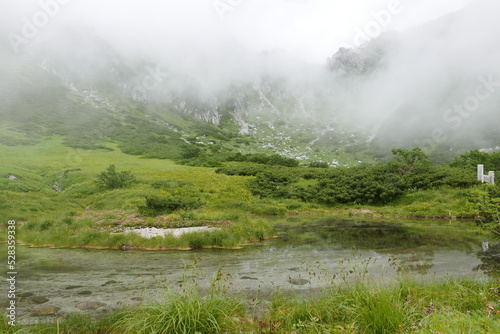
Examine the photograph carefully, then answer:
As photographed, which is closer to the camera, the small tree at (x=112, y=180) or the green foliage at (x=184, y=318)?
the green foliage at (x=184, y=318)

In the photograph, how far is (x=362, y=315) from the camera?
6164 mm

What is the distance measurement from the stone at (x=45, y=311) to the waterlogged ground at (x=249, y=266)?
0.21 feet

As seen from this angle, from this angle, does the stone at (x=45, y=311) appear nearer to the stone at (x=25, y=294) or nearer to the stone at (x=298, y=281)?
the stone at (x=25, y=294)

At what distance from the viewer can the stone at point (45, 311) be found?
842cm

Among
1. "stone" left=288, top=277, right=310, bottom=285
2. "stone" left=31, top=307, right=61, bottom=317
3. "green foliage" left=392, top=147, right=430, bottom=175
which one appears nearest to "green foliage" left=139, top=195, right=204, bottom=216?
"stone" left=31, top=307, right=61, bottom=317

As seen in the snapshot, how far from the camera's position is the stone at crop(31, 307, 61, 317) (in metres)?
8.42

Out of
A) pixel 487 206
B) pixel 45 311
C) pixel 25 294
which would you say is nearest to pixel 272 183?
pixel 487 206

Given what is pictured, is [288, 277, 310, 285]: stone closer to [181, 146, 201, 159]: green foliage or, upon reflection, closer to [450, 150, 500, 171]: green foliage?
[450, 150, 500, 171]: green foliage

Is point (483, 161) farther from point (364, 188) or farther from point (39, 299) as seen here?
point (39, 299)

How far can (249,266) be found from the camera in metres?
13.6

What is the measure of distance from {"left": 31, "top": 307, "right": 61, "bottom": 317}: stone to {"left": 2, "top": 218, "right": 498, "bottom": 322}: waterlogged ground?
6 cm

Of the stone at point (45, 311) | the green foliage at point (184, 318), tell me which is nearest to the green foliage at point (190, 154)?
the stone at point (45, 311)

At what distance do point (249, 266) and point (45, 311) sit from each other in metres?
7.71

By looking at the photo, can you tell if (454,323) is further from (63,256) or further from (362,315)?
(63,256)
